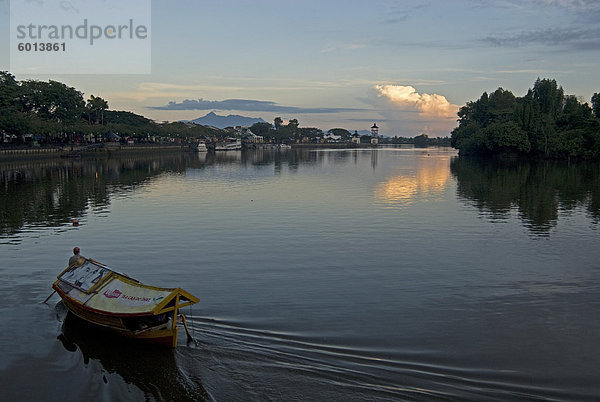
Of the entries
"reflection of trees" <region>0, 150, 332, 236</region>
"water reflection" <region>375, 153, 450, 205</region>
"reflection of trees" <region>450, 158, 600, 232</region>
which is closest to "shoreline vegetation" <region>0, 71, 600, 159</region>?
"reflection of trees" <region>0, 150, 332, 236</region>

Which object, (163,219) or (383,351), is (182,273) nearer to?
(383,351)

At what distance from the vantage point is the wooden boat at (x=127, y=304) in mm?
12664

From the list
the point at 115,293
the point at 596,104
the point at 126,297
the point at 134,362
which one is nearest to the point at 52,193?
the point at 115,293

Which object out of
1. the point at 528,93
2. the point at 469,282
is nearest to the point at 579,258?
the point at 469,282

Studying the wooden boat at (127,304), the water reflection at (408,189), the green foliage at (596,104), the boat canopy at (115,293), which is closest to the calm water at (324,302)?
the wooden boat at (127,304)

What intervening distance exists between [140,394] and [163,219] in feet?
74.2

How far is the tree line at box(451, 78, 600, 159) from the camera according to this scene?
9006 centimetres

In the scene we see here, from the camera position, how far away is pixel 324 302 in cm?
1700

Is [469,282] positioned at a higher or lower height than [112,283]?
lower

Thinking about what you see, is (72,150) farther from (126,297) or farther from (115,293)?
(126,297)

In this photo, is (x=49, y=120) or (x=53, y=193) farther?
(x=49, y=120)

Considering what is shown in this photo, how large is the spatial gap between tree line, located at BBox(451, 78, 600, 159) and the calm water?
62.1 metres

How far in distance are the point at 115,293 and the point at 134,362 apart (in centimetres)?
217

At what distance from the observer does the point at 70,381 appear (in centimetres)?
1205
